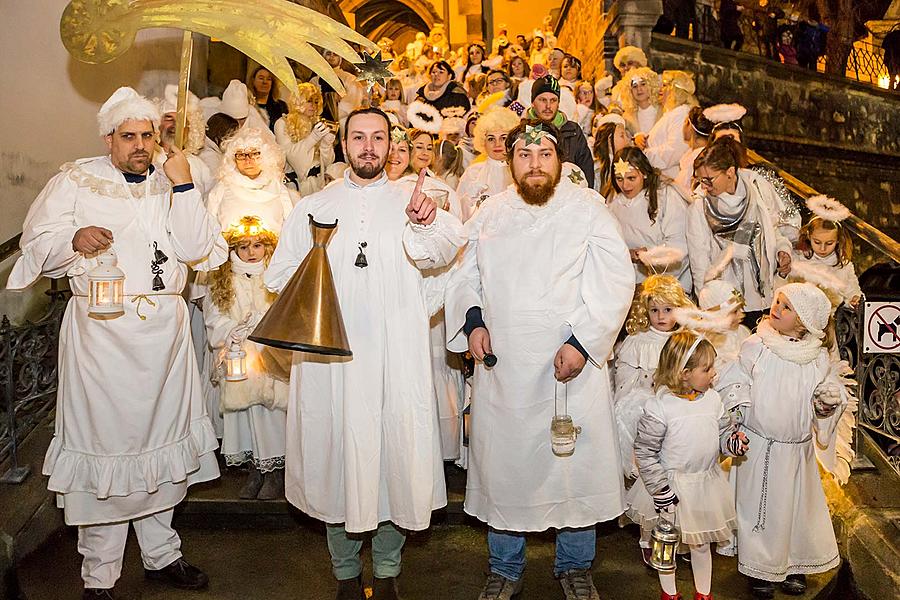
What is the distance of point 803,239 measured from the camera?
615cm

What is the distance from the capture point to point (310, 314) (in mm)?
3900

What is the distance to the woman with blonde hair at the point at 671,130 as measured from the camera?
8344 mm

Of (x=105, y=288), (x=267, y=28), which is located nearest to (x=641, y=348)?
(x=267, y=28)

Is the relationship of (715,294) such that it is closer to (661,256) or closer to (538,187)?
(661,256)

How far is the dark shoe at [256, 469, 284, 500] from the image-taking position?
18.3ft

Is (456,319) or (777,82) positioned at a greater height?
(777,82)

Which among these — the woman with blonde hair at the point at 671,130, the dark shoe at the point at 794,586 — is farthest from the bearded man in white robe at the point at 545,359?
the woman with blonde hair at the point at 671,130

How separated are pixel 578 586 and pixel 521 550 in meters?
0.33

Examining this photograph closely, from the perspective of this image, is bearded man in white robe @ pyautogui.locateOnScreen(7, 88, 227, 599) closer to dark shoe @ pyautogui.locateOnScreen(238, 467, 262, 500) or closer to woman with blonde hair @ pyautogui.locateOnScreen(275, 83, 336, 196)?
dark shoe @ pyautogui.locateOnScreen(238, 467, 262, 500)

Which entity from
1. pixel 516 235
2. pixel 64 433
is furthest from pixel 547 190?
pixel 64 433

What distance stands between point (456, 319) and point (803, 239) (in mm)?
3060

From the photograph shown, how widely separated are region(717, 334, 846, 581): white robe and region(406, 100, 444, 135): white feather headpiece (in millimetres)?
5038

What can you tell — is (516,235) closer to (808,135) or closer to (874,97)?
(808,135)

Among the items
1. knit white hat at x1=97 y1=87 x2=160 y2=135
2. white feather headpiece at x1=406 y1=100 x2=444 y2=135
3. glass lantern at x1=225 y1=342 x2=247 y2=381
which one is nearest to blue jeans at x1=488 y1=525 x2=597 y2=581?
glass lantern at x1=225 y1=342 x2=247 y2=381
